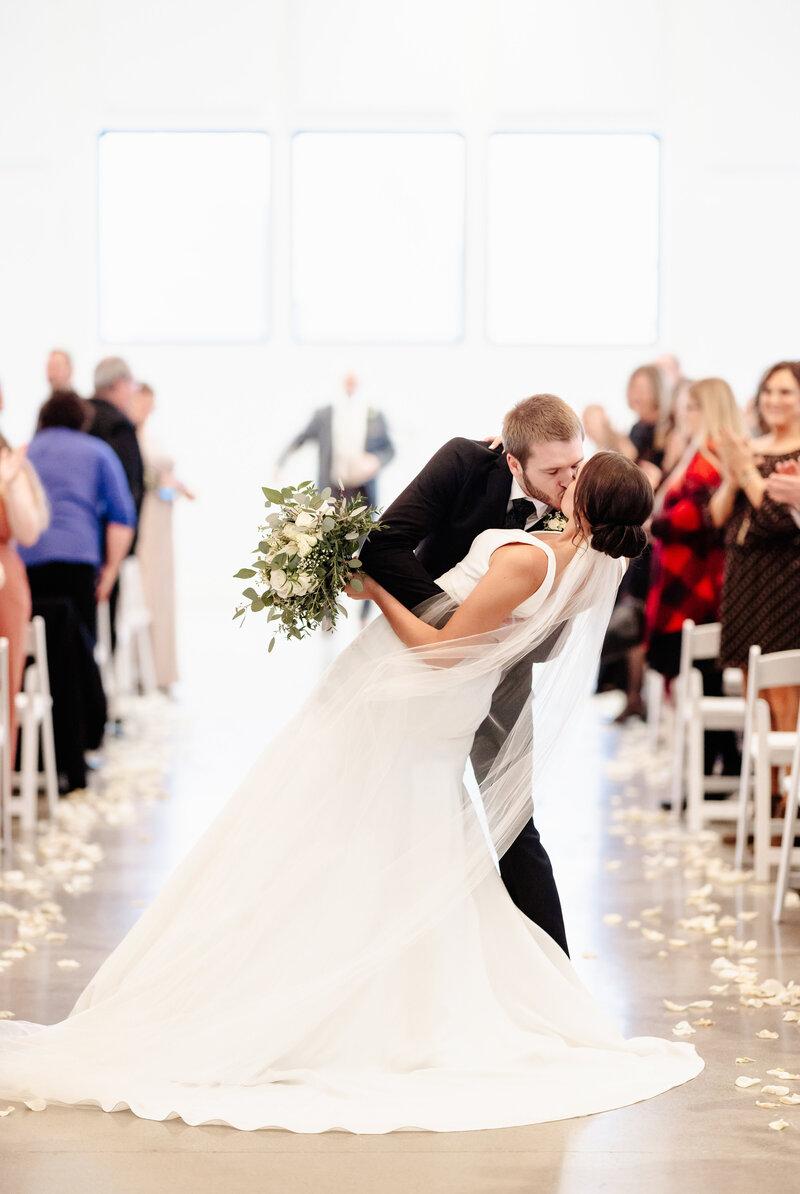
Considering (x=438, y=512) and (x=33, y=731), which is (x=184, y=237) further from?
(x=438, y=512)

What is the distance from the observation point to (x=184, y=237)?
45.1ft

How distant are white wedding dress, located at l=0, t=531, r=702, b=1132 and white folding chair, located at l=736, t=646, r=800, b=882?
1.58 meters

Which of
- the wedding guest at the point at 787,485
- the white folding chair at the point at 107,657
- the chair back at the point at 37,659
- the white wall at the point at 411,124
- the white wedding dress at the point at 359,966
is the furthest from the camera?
the white wall at the point at 411,124

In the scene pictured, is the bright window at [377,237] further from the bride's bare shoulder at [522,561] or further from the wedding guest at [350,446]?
the bride's bare shoulder at [522,561]

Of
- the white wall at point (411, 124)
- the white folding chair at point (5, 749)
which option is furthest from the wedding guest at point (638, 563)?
the white wall at point (411, 124)

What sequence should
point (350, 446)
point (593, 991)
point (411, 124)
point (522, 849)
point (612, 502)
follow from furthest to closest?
point (411, 124) → point (350, 446) → point (593, 991) → point (522, 849) → point (612, 502)

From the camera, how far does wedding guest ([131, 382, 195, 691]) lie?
8586 mm

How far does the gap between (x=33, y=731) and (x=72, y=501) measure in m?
1.23

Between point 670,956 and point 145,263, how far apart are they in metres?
10.9

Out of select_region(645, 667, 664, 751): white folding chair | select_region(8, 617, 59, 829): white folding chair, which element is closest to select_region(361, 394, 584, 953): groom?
select_region(8, 617, 59, 829): white folding chair

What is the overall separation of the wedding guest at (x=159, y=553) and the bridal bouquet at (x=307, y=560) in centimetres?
539

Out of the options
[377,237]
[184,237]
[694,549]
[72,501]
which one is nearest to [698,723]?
[694,549]

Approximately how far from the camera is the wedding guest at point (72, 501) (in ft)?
21.3

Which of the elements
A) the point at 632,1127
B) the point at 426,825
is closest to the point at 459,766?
the point at 426,825
